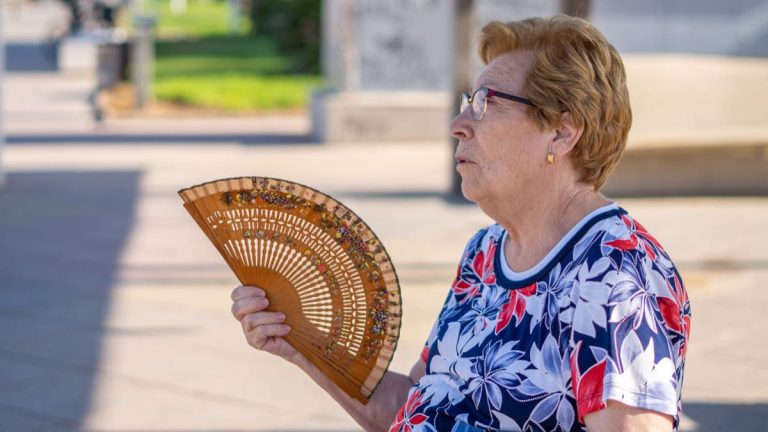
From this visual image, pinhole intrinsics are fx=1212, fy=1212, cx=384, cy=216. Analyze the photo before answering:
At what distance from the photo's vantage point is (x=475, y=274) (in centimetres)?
286

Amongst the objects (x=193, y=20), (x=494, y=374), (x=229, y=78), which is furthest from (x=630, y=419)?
(x=193, y=20)

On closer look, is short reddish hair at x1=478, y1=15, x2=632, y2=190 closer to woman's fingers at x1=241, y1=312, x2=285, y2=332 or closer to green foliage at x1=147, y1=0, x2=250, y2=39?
woman's fingers at x1=241, y1=312, x2=285, y2=332

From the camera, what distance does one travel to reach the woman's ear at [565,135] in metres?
2.55

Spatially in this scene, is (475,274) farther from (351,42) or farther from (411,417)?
(351,42)

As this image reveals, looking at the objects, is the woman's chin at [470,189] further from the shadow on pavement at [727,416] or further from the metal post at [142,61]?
the metal post at [142,61]

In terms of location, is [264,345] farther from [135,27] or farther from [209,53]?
[209,53]

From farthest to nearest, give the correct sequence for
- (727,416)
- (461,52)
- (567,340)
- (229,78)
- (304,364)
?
(229,78), (461,52), (727,416), (304,364), (567,340)

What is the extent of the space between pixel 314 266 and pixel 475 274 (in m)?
0.42

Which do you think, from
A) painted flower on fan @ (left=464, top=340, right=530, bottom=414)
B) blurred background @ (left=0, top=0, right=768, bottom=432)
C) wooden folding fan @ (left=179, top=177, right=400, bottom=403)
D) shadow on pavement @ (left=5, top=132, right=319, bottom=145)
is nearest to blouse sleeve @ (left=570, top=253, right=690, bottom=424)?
painted flower on fan @ (left=464, top=340, right=530, bottom=414)

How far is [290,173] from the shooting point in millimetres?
13250

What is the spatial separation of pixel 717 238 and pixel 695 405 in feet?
14.0

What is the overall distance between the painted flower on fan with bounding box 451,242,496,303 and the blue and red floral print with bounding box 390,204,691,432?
0.02m

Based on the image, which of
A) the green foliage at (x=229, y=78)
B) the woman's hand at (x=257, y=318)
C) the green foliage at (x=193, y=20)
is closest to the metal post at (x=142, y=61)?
the green foliage at (x=229, y=78)

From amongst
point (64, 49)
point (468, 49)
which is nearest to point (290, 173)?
point (468, 49)
